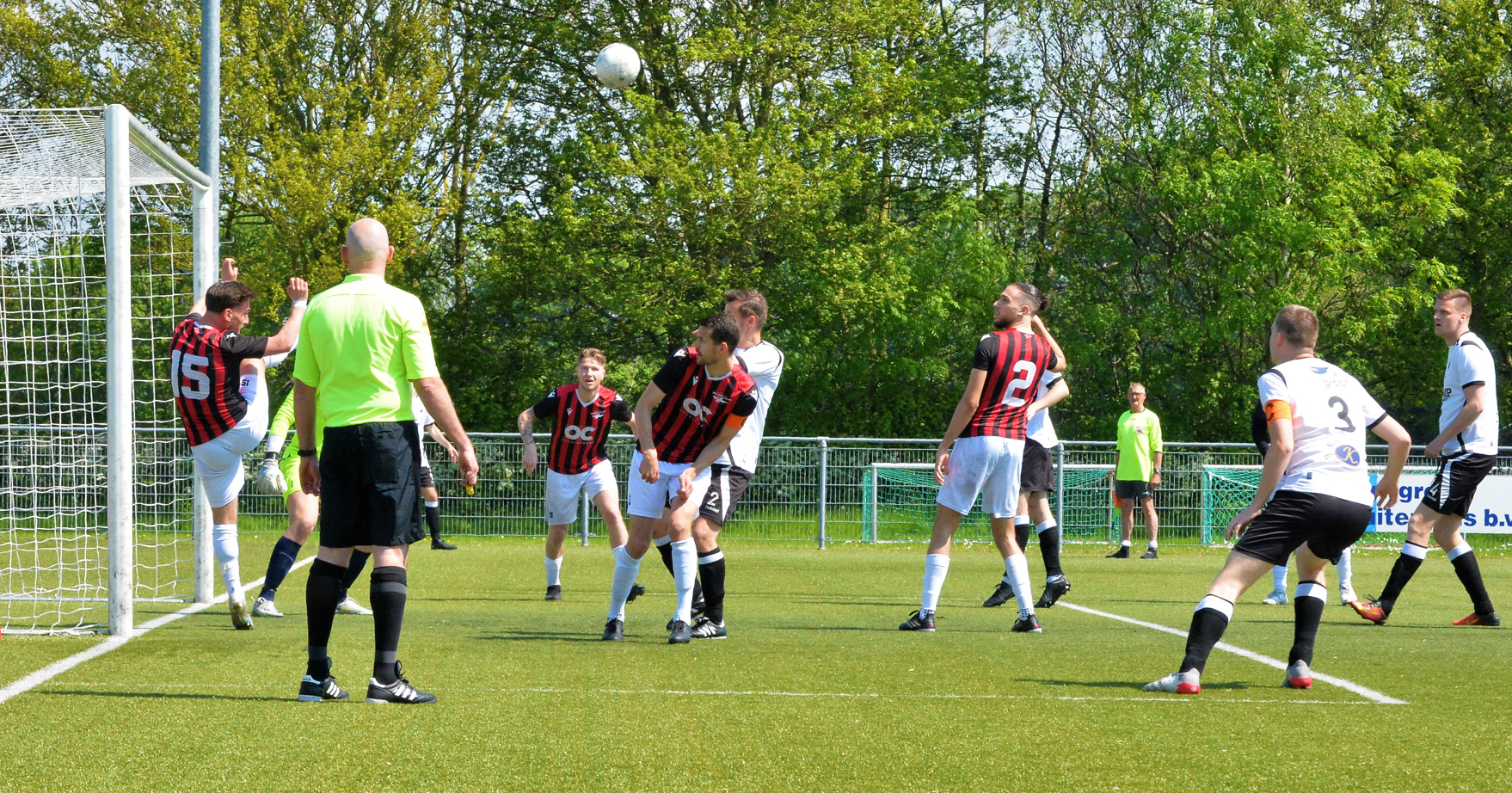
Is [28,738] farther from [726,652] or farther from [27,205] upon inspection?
[27,205]

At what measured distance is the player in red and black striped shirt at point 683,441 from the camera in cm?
706

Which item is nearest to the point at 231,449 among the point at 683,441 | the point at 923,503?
the point at 683,441

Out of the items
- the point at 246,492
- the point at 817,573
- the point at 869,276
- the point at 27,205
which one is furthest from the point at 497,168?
the point at 27,205

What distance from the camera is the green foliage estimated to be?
2356 centimetres

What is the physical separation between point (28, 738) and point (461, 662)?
225 cm

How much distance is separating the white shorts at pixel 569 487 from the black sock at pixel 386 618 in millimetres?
5018

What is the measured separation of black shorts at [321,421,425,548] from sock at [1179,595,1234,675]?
3.12 m

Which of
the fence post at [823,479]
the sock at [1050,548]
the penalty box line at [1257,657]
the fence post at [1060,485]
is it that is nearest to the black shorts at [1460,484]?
the penalty box line at [1257,657]

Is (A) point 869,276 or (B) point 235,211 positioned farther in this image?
(A) point 869,276

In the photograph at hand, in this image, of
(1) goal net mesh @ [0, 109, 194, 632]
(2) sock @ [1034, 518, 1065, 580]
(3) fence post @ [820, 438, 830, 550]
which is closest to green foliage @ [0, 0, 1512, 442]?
(3) fence post @ [820, 438, 830, 550]

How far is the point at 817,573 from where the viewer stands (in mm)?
13656

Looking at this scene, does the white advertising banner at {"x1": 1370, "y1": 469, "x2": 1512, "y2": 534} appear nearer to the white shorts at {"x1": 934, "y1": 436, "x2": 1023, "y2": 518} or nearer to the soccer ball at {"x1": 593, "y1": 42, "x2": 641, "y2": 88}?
the soccer ball at {"x1": 593, "y1": 42, "x2": 641, "y2": 88}

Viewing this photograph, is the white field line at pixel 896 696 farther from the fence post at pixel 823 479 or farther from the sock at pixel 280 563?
the fence post at pixel 823 479

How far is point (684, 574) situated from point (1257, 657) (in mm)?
2968
